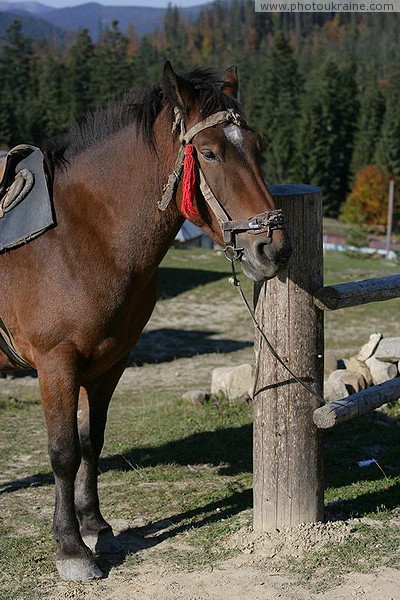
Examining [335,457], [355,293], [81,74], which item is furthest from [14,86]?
[355,293]

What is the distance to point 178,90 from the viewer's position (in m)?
3.51

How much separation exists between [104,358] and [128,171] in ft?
2.97

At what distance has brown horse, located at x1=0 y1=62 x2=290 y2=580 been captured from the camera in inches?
137

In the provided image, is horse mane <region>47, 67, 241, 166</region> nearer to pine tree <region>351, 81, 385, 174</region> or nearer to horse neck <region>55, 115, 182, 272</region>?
horse neck <region>55, 115, 182, 272</region>

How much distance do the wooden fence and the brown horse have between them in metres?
0.58

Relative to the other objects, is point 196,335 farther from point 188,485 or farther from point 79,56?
point 79,56

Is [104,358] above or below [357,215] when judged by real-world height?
above

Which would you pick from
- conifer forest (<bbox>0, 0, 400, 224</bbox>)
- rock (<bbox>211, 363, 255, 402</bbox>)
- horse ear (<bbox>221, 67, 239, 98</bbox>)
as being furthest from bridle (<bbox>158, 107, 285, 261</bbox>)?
conifer forest (<bbox>0, 0, 400, 224</bbox>)

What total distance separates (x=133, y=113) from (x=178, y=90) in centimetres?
40

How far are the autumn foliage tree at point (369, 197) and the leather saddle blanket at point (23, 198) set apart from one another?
52499 millimetres

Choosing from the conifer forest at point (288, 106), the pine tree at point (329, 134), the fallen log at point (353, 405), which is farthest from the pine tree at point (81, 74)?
the fallen log at point (353, 405)

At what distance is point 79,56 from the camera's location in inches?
2452

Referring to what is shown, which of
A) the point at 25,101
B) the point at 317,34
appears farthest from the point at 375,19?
the point at 25,101

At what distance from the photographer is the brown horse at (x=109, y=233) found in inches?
137
